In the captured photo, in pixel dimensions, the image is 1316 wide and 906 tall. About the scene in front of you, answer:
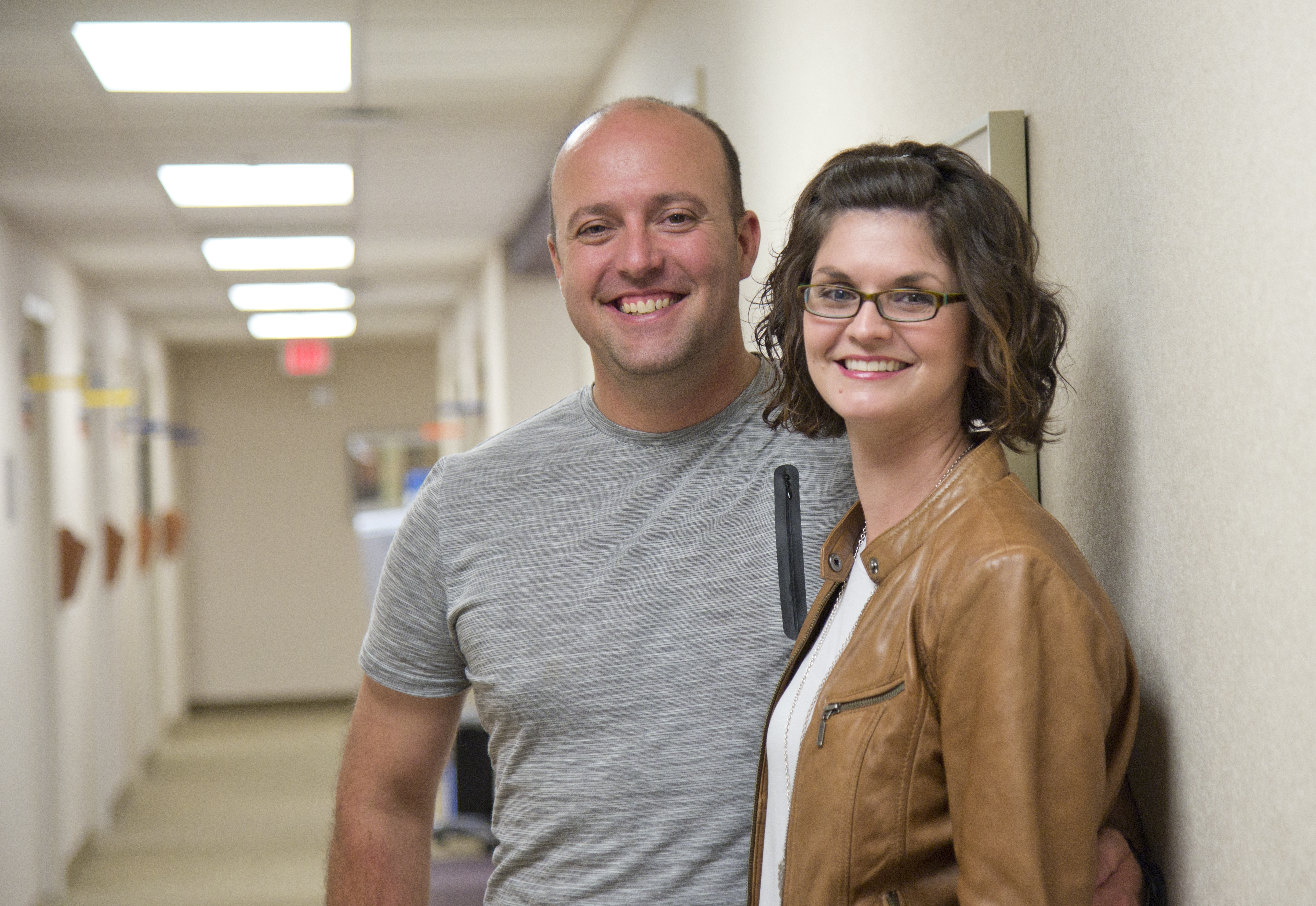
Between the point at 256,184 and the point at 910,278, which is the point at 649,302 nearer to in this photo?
the point at 910,278

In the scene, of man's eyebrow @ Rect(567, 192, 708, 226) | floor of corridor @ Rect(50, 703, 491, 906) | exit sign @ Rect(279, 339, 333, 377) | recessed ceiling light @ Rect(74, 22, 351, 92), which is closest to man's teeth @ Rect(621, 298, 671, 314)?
man's eyebrow @ Rect(567, 192, 708, 226)

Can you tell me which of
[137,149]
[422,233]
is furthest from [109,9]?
[422,233]

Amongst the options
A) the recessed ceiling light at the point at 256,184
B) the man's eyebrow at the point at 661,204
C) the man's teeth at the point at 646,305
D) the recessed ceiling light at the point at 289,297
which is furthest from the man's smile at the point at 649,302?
the recessed ceiling light at the point at 289,297

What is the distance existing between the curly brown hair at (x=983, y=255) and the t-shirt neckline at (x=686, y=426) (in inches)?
12.1

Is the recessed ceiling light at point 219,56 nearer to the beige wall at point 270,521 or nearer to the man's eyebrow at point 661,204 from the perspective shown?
the man's eyebrow at point 661,204

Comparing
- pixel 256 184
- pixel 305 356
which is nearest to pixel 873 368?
pixel 256 184

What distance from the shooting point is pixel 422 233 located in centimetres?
659

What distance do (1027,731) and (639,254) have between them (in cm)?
72

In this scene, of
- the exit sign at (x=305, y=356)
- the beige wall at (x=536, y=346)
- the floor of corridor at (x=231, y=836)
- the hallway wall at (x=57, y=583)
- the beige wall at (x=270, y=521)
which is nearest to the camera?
the hallway wall at (x=57, y=583)

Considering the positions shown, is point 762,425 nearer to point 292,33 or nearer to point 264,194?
point 292,33

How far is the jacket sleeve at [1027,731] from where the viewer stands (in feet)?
2.88

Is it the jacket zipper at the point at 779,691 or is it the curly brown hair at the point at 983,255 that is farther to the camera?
the jacket zipper at the point at 779,691

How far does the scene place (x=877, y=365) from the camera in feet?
3.56

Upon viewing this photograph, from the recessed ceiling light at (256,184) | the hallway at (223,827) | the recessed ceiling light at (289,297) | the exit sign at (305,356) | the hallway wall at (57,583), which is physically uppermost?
the recessed ceiling light at (256,184)
